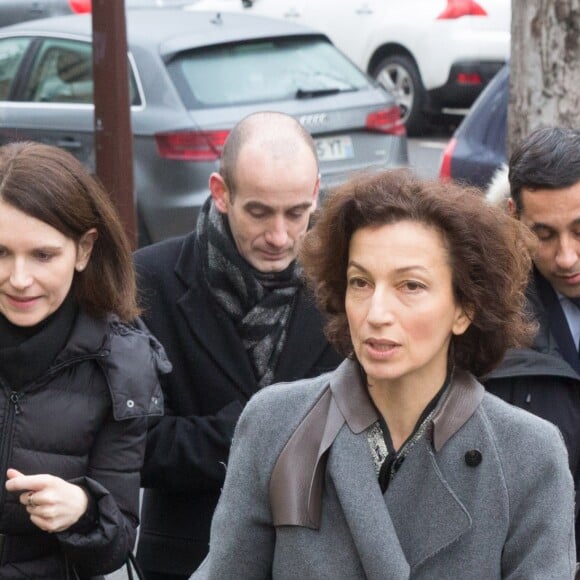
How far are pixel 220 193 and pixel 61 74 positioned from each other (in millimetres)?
6638

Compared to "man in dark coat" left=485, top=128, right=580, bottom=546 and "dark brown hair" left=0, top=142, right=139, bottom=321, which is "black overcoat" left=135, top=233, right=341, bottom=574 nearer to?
"dark brown hair" left=0, top=142, right=139, bottom=321

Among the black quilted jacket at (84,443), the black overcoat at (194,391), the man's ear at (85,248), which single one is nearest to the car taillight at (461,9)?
the black overcoat at (194,391)

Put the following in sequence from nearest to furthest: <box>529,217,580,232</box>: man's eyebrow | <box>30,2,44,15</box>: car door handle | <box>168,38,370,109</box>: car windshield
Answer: <box>529,217,580,232</box>: man's eyebrow → <box>168,38,370,109</box>: car windshield → <box>30,2,44,15</box>: car door handle

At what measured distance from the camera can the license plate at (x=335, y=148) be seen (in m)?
9.87

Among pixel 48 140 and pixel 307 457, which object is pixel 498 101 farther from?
pixel 307 457

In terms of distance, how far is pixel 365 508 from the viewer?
8.09 ft

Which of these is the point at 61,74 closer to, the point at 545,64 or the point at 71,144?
the point at 71,144

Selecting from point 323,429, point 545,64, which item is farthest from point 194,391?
point 545,64

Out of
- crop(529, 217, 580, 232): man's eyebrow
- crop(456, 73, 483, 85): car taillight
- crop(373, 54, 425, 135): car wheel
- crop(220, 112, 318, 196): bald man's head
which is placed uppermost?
crop(220, 112, 318, 196): bald man's head

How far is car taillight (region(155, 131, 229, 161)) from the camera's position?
30.2ft

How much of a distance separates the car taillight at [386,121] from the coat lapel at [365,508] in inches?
303

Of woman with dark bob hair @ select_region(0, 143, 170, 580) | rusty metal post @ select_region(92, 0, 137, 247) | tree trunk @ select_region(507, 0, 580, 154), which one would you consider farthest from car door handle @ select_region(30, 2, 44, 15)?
woman with dark bob hair @ select_region(0, 143, 170, 580)

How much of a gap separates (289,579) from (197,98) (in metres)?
7.15

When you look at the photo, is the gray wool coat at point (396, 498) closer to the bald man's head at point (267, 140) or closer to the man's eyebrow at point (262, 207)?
the man's eyebrow at point (262, 207)
